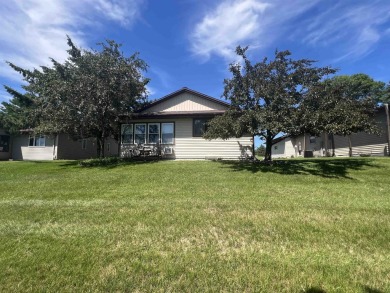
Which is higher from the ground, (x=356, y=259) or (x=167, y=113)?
(x=167, y=113)

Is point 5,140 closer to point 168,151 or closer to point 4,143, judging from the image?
point 4,143

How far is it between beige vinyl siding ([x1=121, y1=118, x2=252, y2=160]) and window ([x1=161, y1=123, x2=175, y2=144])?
28 centimetres

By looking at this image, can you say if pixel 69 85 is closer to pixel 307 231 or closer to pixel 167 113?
pixel 167 113

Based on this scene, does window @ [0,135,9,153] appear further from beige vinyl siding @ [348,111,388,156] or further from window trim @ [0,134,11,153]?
beige vinyl siding @ [348,111,388,156]

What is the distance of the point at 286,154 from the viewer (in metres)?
37.3

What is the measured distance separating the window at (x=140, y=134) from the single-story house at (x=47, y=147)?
6.42 meters

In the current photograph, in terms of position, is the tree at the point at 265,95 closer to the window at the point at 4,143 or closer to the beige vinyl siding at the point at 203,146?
the beige vinyl siding at the point at 203,146

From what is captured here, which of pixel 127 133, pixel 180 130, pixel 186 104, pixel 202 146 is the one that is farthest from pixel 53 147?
pixel 202 146

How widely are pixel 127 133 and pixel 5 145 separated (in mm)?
15713

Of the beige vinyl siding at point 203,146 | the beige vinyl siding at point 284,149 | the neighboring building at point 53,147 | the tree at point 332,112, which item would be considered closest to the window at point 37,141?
the neighboring building at point 53,147

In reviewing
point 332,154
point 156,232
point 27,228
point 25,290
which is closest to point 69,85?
point 27,228

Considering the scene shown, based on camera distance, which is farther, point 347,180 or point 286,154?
point 286,154

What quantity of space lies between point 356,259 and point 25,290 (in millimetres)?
4290

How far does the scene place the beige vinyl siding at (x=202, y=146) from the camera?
18469 millimetres
